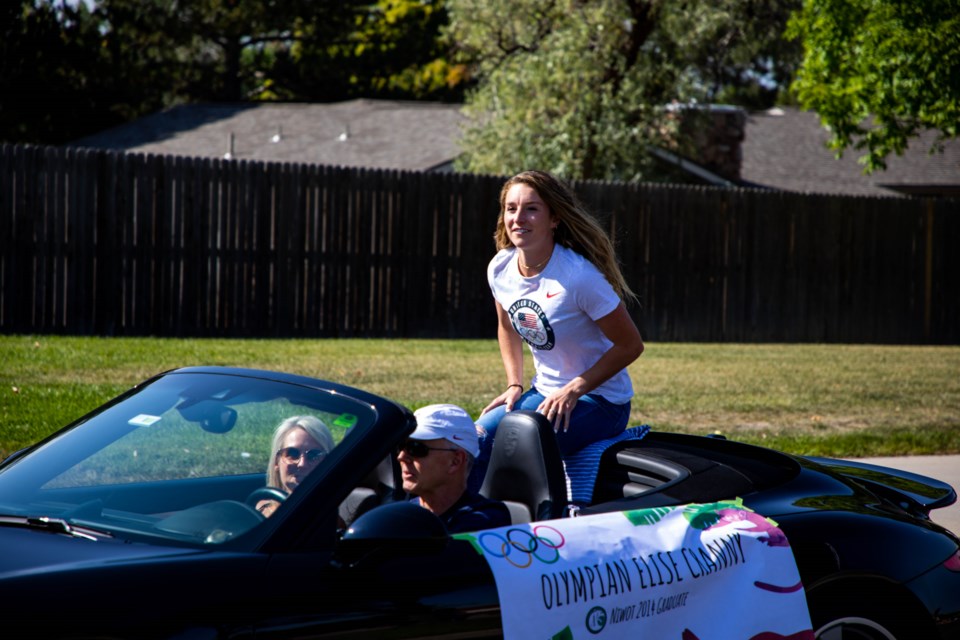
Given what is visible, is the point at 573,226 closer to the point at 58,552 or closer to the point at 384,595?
the point at 384,595

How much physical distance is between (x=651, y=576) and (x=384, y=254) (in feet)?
46.3

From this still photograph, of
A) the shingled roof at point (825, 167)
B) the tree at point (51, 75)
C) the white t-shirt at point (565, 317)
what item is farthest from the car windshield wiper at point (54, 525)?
the tree at point (51, 75)

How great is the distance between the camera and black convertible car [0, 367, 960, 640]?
260 cm

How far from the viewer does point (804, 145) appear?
3422cm

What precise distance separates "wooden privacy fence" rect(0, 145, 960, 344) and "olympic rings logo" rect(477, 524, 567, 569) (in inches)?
516

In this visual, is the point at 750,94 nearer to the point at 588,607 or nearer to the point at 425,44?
the point at 425,44

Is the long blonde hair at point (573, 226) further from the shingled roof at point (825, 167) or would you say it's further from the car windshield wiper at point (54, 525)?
the shingled roof at point (825, 167)

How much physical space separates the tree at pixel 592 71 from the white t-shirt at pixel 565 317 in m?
18.6

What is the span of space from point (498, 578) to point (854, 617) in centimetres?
129

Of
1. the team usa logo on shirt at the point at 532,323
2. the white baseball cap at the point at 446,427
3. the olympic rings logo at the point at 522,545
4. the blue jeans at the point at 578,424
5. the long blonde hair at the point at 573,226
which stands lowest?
the olympic rings logo at the point at 522,545

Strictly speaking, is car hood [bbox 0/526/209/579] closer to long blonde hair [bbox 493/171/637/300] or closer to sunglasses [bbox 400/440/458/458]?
sunglasses [bbox 400/440/458/458]

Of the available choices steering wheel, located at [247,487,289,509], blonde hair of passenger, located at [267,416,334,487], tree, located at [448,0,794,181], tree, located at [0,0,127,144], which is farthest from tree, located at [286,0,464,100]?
steering wheel, located at [247,487,289,509]

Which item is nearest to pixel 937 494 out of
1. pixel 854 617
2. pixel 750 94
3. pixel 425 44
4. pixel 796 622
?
pixel 854 617

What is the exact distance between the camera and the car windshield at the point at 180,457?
9.71 ft
